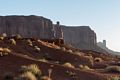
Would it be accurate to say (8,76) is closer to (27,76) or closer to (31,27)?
(27,76)

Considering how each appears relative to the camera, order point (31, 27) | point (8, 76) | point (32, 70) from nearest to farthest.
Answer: point (8, 76) < point (32, 70) < point (31, 27)

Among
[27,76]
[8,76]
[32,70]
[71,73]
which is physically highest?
[32,70]

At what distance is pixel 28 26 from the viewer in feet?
541

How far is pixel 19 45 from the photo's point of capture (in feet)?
181

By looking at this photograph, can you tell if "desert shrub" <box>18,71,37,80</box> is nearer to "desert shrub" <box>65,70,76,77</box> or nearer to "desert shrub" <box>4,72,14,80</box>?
"desert shrub" <box>4,72,14,80</box>

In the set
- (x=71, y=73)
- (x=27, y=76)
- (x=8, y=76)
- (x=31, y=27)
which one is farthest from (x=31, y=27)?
(x=27, y=76)

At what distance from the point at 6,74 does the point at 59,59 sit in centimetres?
2625

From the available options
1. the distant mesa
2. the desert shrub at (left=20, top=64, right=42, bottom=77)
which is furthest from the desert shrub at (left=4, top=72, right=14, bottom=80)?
the distant mesa

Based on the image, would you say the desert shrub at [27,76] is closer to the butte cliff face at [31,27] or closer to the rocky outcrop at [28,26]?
the rocky outcrop at [28,26]

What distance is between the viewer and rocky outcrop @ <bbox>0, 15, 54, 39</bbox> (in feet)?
508

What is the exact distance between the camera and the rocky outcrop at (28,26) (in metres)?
155

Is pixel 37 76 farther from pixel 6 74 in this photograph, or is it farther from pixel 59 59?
pixel 59 59

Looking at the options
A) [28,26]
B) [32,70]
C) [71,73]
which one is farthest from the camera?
[28,26]

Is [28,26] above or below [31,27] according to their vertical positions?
above
